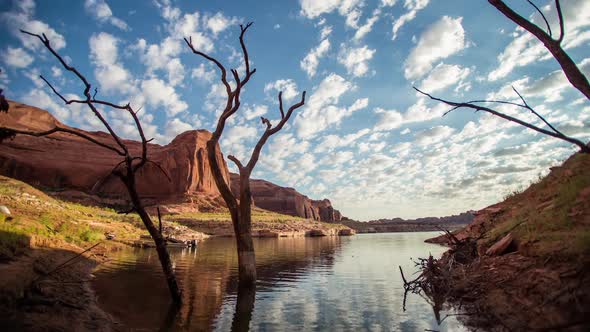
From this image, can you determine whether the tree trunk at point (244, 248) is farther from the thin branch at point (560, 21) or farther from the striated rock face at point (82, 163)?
the striated rock face at point (82, 163)

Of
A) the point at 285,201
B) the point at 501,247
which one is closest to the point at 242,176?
the point at 501,247

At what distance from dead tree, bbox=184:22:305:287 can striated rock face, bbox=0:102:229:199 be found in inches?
2419

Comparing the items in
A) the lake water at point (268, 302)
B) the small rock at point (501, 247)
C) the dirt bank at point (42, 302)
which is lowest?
the lake water at point (268, 302)

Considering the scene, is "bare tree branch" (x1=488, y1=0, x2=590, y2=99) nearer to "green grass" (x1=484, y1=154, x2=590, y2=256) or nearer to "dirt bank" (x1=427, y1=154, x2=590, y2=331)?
A: "dirt bank" (x1=427, y1=154, x2=590, y2=331)

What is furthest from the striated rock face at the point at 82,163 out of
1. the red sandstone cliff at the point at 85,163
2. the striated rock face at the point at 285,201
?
the striated rock face at the point at 285,201

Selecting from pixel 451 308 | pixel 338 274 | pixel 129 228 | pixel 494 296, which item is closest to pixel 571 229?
pixel 494 296

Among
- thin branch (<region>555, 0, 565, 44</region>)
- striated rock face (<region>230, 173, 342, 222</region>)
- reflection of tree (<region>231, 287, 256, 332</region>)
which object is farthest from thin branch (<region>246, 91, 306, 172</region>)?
striated rock face (<region>230, 173, 342, 222</region>)

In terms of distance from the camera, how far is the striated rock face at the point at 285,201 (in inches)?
5295

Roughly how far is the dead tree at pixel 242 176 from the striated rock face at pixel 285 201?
376 ft

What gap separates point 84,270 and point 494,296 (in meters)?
13.8

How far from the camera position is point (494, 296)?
7422 millimetres

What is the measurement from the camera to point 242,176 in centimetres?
1211

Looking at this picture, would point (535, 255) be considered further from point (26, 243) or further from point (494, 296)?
point (26, 243)

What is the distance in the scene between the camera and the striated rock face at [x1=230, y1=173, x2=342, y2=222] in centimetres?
13450
